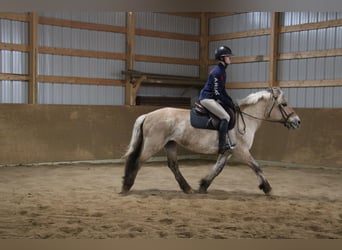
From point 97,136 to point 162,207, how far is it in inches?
199

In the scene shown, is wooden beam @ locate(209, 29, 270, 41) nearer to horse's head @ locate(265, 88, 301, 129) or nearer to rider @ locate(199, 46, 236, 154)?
horse's head @ locate(265, 88, 301, 129)

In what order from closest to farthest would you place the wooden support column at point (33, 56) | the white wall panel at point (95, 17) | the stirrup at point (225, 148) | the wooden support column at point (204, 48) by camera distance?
1. the stirrup at point (225, 148)
2. the wooden support column at point (33, 56)
3. the white wall panel at point (95, 17)
4. the wooden support column at point (204, 48)

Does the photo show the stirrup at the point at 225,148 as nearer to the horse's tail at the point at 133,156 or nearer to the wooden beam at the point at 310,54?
the horse's tail at the point at 133,156

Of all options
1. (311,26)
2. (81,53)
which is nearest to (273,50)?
(311,26)

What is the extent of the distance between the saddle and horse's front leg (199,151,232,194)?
39cm

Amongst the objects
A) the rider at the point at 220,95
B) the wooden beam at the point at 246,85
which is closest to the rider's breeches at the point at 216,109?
the rider at the point at 220,95

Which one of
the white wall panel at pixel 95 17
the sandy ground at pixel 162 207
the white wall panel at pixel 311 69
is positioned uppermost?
the white wall panel at pixel 95 17

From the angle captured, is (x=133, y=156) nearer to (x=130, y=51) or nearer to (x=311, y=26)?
(x=130, y=51)

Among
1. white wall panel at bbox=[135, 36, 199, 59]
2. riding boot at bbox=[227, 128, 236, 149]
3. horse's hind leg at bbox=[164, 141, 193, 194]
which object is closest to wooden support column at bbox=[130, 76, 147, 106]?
white wall panel at bbox=[135, 36, 199, 59]

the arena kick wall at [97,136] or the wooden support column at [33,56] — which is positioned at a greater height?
the wooden support column at [33,56]

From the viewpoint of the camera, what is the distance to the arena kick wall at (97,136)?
9266mm

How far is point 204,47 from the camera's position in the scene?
1300 centimetres

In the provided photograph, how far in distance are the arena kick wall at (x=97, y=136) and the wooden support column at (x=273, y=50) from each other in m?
1.34

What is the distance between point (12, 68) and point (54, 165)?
239cm
